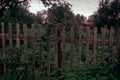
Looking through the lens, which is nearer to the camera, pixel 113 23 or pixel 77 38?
pixel 77 38

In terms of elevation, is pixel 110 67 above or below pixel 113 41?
below

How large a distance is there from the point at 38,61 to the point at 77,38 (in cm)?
136

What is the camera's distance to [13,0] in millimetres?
19719

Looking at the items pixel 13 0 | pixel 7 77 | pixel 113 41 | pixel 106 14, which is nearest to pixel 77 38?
pixel 113 41

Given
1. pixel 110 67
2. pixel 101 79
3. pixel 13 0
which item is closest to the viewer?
pixel 101 79

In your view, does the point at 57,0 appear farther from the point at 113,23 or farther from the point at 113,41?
the point at 113,41

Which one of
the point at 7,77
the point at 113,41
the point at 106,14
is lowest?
the point at 7,77

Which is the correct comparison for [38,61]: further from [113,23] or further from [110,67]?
[113,23]

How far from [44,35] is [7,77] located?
5.36 ft

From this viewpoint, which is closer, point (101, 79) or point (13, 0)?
point (101, 79)

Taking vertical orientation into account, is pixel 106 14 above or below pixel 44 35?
above

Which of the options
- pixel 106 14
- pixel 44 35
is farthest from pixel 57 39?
pixel 106 14

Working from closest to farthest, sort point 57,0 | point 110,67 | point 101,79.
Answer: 1. point 101,79
2. point 110,67
3. point 57,0

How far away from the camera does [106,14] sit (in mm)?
22938
